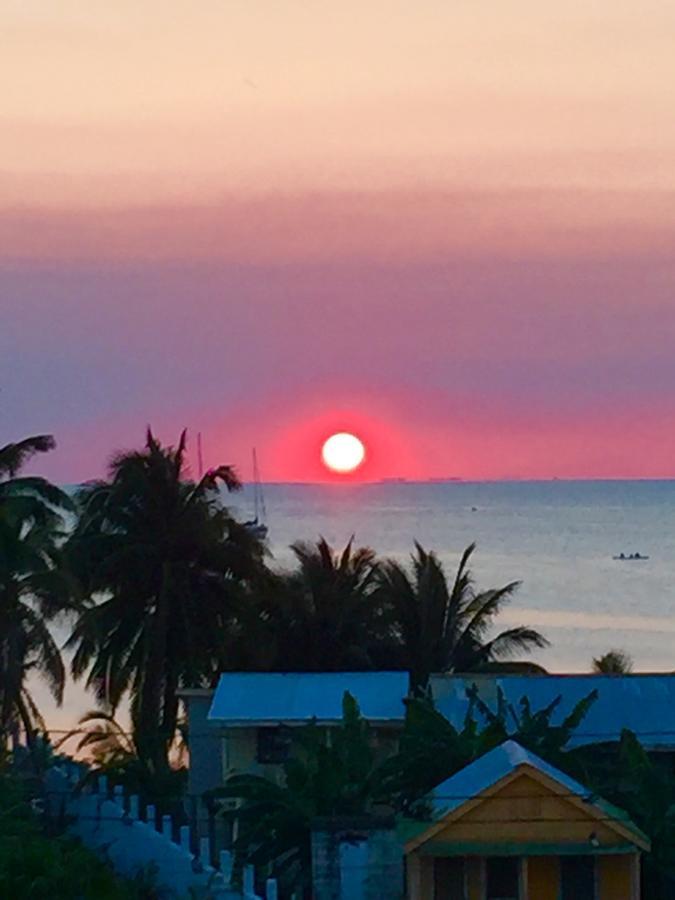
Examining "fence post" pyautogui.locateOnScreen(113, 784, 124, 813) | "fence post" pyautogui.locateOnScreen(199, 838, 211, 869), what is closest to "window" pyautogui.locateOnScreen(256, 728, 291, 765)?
"fence post" pyautogui.locateOnScreen(113, 784, 124, 813)

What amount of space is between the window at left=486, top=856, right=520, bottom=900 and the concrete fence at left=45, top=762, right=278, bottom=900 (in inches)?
114

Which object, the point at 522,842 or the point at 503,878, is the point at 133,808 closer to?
the point at 503,878

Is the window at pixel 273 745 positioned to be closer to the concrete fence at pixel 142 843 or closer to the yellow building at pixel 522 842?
the concrete fence at pixel 142 843

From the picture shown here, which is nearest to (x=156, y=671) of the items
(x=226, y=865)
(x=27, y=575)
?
(x=27, y=575)

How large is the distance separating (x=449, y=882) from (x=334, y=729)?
21.6ft

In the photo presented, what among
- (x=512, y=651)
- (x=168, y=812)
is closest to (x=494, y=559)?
(x=512, y=651)

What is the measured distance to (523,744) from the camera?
100 ft

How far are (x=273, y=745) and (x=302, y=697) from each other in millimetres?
→ 981

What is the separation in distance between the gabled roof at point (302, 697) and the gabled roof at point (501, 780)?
272 inches

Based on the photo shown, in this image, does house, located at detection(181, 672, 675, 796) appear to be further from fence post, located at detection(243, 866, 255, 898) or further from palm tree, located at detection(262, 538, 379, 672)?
palm tree, located at detection(262, 538, 379, 672)

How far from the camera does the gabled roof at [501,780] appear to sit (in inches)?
1064

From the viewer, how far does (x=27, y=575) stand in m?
39.1

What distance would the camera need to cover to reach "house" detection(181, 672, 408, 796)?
35.2 meters

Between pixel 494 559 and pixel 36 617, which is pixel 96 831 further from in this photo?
pixel 494 559
